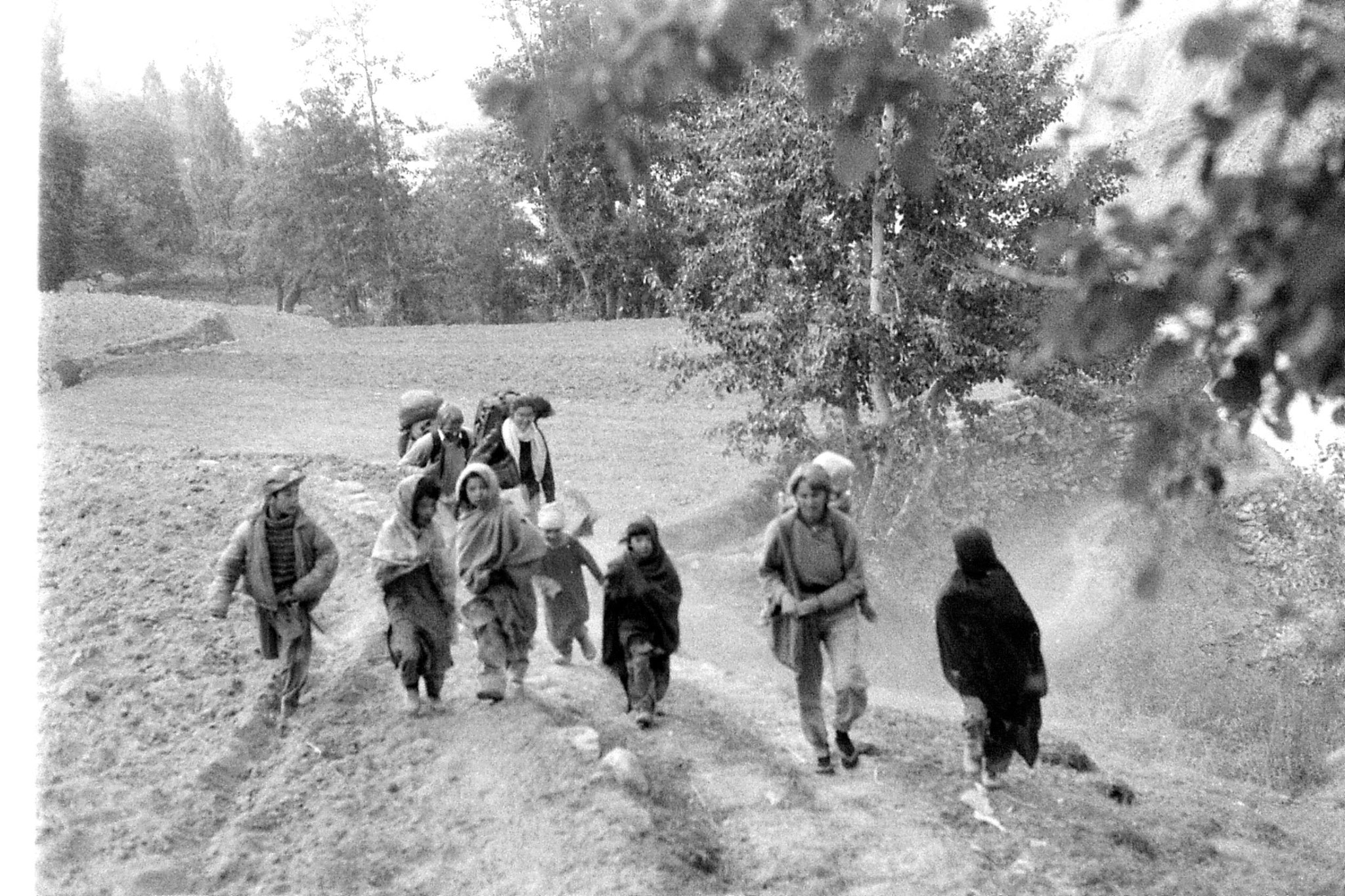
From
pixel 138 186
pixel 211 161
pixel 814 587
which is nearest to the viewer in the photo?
pixel 814 587

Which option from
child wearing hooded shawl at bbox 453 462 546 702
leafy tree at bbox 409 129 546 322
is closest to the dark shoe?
child wearing hooded shawl at bbox 453 462 546 702

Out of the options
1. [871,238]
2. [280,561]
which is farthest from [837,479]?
[871,238]

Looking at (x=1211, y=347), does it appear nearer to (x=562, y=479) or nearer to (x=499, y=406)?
(x=499, y=406)

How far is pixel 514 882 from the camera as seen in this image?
19.9 feet

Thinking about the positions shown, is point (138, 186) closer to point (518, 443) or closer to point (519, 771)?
point (518, 443)

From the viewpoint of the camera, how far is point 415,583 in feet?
26.0

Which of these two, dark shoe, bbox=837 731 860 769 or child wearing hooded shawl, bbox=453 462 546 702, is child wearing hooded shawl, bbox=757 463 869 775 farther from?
child wearing hooded shawl, bbox=453 462 546 702

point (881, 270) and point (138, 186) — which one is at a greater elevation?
point (138, 186)

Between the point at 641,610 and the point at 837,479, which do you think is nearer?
the point at 641,610

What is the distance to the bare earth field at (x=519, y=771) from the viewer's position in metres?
6.29

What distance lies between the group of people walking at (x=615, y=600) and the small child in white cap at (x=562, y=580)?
0.04ft

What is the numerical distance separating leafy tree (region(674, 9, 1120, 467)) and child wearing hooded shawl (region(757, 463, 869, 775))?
5.80 meters

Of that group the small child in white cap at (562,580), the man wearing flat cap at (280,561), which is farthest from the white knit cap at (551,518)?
the man wearing flat cap at (280,561)

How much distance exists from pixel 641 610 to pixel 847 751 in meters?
1.44
